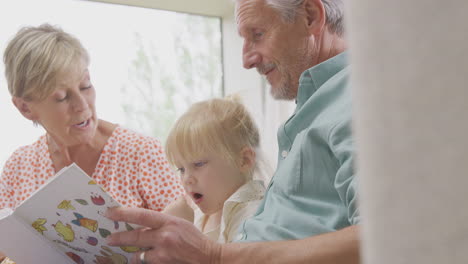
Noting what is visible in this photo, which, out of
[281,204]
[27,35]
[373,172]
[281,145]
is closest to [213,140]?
[281,145]

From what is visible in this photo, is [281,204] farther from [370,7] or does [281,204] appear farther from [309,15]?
[370,7]

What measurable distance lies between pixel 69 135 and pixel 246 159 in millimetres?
867

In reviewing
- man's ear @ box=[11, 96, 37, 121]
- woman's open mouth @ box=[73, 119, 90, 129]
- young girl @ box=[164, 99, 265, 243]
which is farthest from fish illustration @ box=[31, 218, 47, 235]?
man's ear @ box=[11, 96, 37, 121]

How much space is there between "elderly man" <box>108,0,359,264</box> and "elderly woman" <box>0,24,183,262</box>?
2.54 ft

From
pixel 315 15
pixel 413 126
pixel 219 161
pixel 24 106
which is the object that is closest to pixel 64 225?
pixel 219 161

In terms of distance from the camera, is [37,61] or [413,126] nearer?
[413,126]

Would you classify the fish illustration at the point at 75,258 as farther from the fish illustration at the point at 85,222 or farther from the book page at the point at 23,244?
the fish illustration at the point at 85,222

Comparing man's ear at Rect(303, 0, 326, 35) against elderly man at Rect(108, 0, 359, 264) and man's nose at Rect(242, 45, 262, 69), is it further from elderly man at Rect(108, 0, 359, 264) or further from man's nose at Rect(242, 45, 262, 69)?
man's nose at Rect(242, 45, 262, 69)

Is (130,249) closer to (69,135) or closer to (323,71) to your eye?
(323,71)

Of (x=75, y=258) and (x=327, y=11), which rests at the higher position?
(x=327, y=11)

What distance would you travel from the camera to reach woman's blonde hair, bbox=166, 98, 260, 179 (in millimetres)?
1451

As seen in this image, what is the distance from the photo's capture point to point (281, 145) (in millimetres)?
1253

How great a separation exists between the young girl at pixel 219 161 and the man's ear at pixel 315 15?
0.37 meters

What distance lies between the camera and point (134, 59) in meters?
3.75
